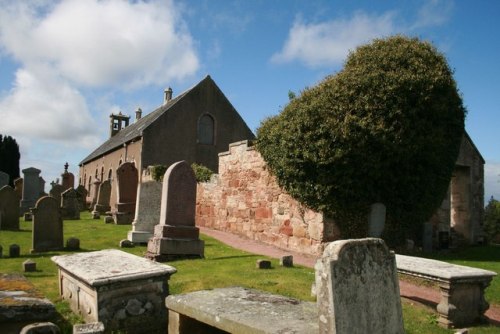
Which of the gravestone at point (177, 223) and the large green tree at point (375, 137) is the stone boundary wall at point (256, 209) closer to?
the large green tree at point (375, 137)

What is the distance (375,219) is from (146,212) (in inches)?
271

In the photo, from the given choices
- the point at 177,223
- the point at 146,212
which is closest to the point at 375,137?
the point at 177,223

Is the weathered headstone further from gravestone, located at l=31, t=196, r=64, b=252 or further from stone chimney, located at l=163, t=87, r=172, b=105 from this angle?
stone chimney, located at l=163, t=87, r=172, b=105

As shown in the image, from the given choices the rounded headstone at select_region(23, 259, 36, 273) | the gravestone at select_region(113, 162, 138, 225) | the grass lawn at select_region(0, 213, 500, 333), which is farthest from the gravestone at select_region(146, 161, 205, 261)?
the gravestone at select_region(113, 162, 138, 225)

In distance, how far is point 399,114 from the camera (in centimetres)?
1172

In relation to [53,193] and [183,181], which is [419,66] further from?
[53,193]

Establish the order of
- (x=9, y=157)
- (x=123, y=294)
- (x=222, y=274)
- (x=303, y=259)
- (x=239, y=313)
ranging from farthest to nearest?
(x=9, y=157)
(x=303, y=259)
(x=222, y=274)
(x=123, y=294)
(x=239, y=313)

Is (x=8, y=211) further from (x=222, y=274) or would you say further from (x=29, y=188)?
(x=222, y=274)

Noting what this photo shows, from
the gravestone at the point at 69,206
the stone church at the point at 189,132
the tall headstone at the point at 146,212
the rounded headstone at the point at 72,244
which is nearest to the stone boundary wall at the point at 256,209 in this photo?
the tall headstone at the point at 146,212

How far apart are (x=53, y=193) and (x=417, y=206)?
1737 cm

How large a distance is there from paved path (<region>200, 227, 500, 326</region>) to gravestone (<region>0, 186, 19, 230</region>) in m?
6.82

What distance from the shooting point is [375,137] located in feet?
37.7

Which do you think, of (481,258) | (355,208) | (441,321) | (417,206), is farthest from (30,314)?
(481,258)

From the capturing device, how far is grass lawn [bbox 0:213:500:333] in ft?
20.6
